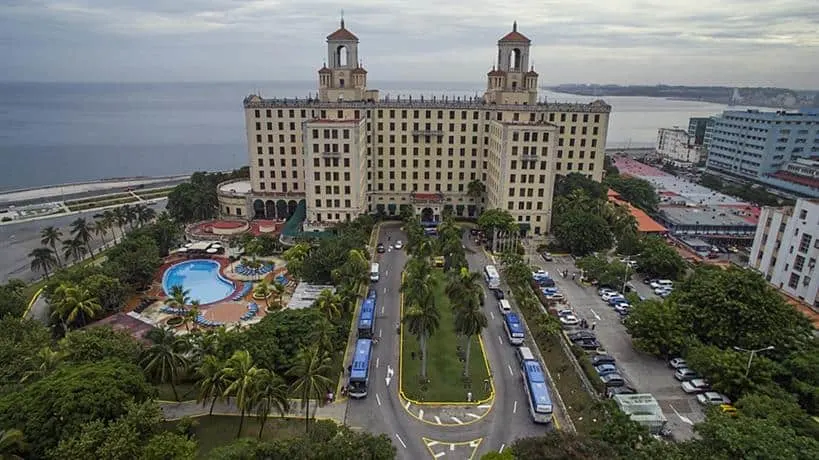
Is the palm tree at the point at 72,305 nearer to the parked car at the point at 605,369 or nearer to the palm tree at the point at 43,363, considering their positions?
the palm tree at the point at 43,363

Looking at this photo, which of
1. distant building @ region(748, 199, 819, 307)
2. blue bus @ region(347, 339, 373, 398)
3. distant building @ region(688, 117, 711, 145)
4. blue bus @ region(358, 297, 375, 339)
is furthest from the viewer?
distant building @ region(688, 117, 711, 145)

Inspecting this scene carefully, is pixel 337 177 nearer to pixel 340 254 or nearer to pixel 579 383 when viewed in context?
pixel 340 254

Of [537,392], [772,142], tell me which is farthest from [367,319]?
[772,142]

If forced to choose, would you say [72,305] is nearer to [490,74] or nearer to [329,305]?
[329,305]

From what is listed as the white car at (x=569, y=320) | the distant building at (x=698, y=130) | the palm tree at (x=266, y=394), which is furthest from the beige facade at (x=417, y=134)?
the distant building at (x=698, y=130)

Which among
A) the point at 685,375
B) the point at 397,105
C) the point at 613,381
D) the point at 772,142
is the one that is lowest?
the point at 613,381

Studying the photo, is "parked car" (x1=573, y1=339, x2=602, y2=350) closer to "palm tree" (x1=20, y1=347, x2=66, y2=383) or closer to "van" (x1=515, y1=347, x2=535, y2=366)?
"van" (x1=515, y1=347, x2=535, y2=366)

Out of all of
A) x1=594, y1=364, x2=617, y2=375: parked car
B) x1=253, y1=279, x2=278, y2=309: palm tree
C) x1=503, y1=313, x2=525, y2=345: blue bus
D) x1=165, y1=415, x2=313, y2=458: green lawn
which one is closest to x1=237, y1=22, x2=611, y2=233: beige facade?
x1=253, y1=279, x2=278, y2=309: palm tree
